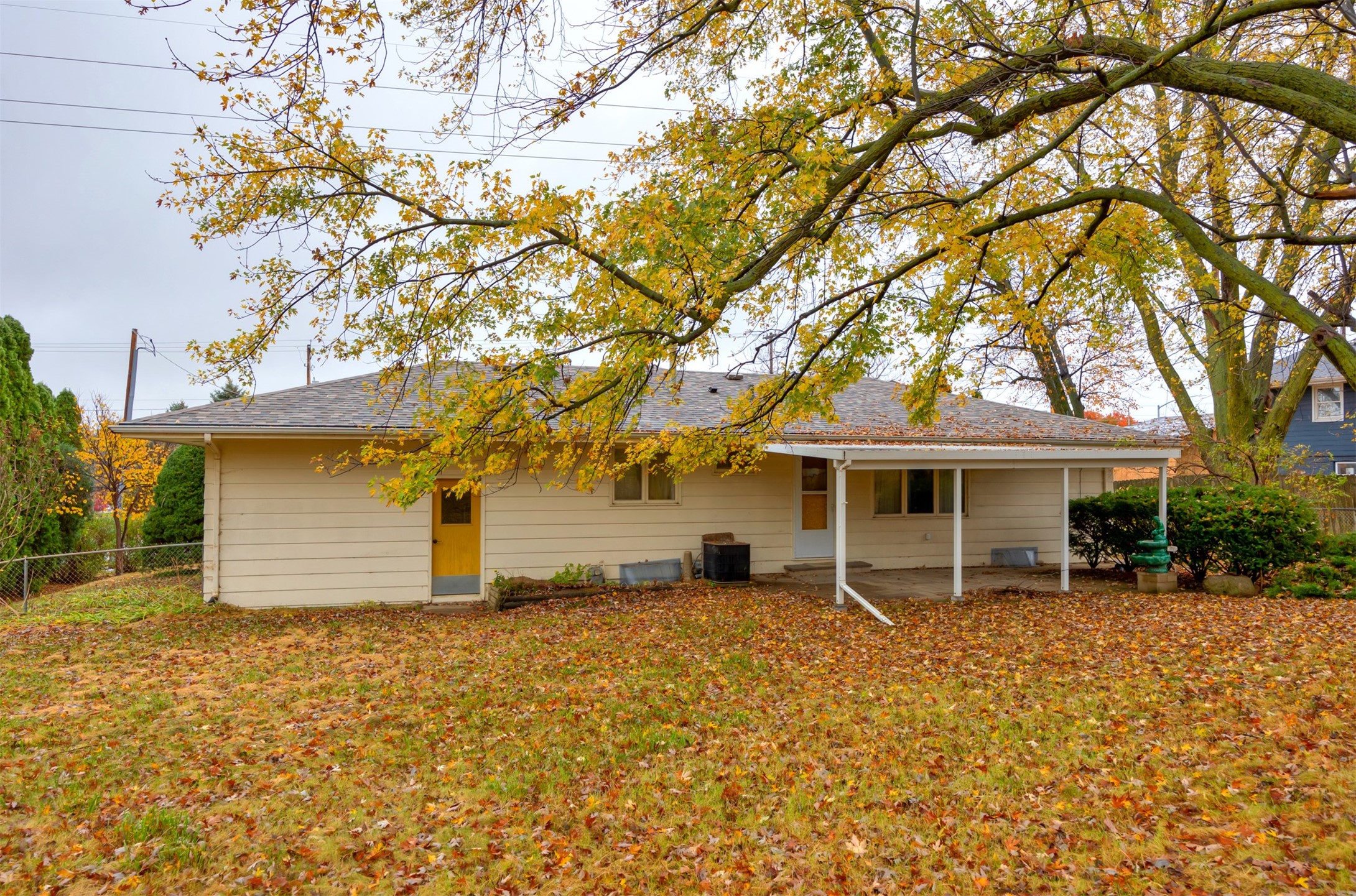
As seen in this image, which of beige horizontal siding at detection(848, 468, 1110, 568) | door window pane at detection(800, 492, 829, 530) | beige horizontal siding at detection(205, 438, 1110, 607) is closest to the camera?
beige horizontal siding at detection(205, 438, 1110, 607)

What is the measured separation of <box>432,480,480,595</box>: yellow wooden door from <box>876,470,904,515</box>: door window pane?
24.0ft

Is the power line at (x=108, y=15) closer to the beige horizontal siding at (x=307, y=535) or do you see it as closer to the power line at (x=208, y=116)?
the power line at (x=208, y=116)

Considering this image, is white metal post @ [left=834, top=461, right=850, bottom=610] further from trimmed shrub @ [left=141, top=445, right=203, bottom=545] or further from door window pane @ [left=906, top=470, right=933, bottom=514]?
trimmed shrub @ [left=141, top=445, right=203, bottom=545]

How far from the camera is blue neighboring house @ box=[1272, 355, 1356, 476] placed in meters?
23.9

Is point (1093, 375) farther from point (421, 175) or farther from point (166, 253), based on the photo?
point (166, 253)

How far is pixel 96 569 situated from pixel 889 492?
16.6 metres

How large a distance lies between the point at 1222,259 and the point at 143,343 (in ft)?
83.6

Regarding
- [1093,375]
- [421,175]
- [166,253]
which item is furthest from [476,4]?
[1093,375]

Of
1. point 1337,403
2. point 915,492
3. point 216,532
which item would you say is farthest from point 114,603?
point 1337,403

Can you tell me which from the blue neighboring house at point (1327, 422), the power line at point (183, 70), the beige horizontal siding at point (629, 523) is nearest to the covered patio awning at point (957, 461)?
the beige horizontal siding at point (629, 523)

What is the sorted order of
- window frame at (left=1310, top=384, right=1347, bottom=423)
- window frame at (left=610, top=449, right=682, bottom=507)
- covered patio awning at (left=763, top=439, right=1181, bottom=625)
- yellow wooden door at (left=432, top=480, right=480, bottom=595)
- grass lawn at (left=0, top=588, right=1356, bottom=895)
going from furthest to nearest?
1. window frame at (left=1310, top=384, right=1347, bottom=423)
2. window frame at (left=610, top=449, right=682, bottom=507)
3. yellow wooden door at (left=432, top=480, right=480, bottom=595)
4. covered patio awning at (left=763, top=439, right=1181, bottom=625)
5. grass lawn at (left=0, top=588, right=1356, bottom=895)

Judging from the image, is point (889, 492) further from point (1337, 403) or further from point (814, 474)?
point (1337, 403)

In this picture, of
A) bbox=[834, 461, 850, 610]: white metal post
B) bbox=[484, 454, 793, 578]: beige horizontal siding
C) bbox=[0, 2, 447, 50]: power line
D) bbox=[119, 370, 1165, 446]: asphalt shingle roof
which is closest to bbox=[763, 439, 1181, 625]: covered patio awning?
bbox=[834, 461, 850, 610]: white metal post

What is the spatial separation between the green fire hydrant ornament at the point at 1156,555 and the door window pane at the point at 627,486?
795cm
